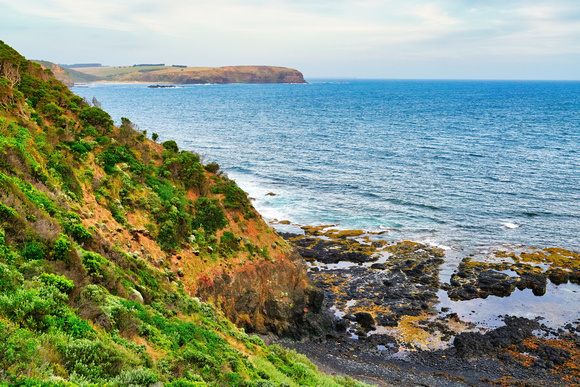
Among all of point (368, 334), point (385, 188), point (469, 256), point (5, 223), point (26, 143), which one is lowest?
point (368, 334)

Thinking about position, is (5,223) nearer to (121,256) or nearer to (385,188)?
(121,256)

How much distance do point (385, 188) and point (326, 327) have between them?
111 ft

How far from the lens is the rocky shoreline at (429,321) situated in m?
25.8

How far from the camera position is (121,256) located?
19.5 metres

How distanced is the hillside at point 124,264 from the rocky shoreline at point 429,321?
3610 mm

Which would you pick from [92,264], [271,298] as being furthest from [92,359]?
[271,298]

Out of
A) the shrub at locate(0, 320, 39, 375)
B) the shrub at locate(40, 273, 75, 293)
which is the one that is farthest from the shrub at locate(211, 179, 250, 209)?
the shrub at locate(0, 320, 39, 375)

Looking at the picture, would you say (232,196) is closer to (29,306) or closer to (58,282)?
(58,282)

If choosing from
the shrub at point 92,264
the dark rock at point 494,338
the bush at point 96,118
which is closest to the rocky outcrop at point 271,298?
the shrub at point 92,264

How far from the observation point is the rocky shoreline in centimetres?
2578

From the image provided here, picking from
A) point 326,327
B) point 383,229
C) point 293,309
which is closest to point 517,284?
point 383,229

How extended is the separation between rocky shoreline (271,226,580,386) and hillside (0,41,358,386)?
3.61m

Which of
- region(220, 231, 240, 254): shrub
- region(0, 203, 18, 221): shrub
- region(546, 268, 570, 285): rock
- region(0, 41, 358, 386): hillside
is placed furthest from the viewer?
region(546, 268, 570, 285): rock

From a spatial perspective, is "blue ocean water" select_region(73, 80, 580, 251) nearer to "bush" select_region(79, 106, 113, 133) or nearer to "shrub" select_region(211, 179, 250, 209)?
"shrub" select_region(211, 179, 250, 209)
